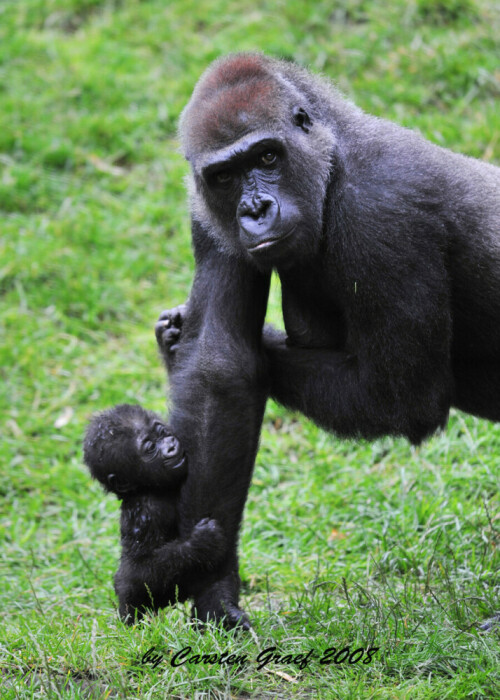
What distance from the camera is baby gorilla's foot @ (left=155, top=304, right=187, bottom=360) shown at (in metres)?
4.88

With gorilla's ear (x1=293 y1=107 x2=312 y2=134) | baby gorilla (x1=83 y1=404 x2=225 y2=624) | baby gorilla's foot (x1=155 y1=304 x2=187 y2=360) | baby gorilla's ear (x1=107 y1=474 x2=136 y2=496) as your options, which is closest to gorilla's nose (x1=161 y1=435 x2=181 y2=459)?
baby gorilla (x1=83 y1=404 x2=225 y2=624)

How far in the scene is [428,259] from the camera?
4.12 meters

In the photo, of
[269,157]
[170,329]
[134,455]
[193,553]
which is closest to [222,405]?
[134,455]

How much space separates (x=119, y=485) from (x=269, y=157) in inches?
69.4

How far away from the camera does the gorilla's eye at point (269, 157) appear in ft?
13.9

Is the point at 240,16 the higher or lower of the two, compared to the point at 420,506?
higher

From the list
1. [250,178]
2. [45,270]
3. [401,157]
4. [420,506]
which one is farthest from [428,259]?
[45,270]

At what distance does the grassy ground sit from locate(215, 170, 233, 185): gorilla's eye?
6.57 feet

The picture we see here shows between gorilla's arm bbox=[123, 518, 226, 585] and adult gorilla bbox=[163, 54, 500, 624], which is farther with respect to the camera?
gorilla's arm bbox=[123, 518, 226, 585]

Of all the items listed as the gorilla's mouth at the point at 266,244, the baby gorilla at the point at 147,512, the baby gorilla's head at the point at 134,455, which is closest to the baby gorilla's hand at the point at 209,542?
the baby gorilla at the point at 147,512

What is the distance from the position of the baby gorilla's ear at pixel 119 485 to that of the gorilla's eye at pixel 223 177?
153cm

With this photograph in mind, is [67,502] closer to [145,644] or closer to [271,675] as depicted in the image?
[145,644]

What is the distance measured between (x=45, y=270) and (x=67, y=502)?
8.67 ft

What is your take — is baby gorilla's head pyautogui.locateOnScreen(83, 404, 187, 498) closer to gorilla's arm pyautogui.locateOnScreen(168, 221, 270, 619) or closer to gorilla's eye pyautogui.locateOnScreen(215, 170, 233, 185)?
gorilla's arm pyautogui.locateOnScreen(168, 221, 270, 619)
